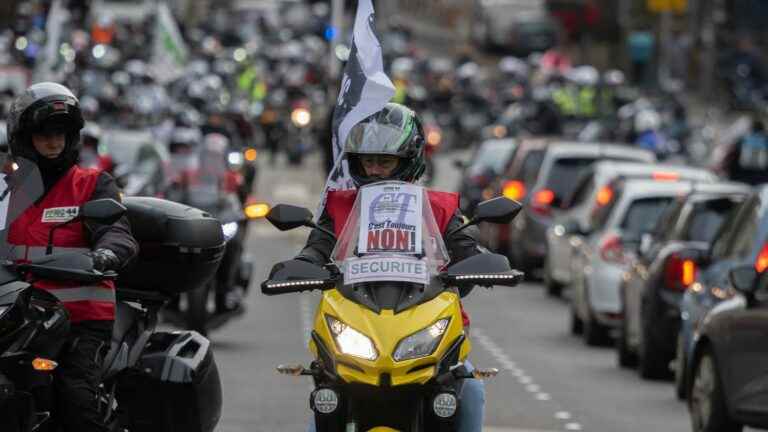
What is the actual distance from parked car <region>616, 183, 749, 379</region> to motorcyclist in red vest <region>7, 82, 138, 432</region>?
8248mm

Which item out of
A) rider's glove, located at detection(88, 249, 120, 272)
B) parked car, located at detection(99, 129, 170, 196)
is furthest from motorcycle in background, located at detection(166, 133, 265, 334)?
rider's glove, located at detection(88, 249, 120, 272)

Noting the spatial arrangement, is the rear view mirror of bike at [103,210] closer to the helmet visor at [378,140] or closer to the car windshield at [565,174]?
the helmet visor at [378,140]

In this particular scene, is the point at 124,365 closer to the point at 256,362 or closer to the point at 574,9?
the point at 256,362

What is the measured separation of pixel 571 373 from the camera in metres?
19.1

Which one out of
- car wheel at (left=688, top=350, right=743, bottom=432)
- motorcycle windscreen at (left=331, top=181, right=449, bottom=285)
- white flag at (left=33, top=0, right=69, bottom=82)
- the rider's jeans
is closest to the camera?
motorcycle windscreen at (left=331, top=181, right=449, bottom=285)

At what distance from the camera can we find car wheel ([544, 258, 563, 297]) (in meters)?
27.7

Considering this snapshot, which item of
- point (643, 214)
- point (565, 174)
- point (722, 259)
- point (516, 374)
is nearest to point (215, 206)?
point (516, 374)

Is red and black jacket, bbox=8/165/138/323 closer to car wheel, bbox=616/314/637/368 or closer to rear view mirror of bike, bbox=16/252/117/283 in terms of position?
rear view mirror of bike, bbox=16/252/117/283

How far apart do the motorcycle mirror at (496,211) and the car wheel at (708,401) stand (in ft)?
14.7

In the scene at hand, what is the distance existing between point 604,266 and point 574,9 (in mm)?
67636

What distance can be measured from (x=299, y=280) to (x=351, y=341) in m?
0.49

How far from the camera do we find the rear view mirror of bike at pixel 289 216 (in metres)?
9.00

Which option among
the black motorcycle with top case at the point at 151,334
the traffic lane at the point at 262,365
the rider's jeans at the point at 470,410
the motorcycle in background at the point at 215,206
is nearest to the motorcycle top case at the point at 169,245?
the black motorcycle with top case at the point at 151,334

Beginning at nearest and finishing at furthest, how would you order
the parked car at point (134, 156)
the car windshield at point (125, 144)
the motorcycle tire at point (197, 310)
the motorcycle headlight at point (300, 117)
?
the motorcycle tire at point (197, 310) < the parked car at point (134, 156) < the car windshield at point (125, 144) < the motorcycle headlight at point (300, 117)
